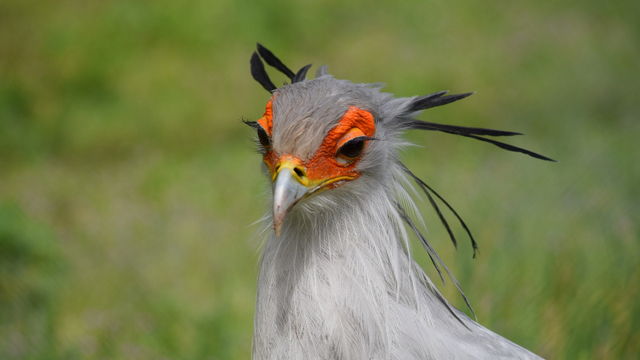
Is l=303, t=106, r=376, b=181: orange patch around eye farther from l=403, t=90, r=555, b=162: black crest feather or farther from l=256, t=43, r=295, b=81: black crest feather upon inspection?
l=256, t=43, r=295, b=81: black crest feather

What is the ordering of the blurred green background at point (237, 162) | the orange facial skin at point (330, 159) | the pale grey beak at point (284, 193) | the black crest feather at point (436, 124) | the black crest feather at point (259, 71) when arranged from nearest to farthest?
the pale grey beak at point (284, 193) < the orange facial skin at point (330, 159) < the black crest feather at point (436, 124) < the black crest feather at point (259, 71) < the blurred green background at point (237, 162)

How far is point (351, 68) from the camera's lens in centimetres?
652

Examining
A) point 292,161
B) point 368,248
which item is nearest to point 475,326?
point 368,248

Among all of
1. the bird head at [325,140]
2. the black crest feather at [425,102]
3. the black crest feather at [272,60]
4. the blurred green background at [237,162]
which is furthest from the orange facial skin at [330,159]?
the black crest feather at [272,60]

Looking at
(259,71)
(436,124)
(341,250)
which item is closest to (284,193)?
(341,250)

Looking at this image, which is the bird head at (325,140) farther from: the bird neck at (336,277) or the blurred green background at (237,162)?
the blurred green background at (237,162)

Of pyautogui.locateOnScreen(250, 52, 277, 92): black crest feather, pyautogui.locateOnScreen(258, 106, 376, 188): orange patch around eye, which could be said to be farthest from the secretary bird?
pyautogui.locateOnScreen(250, 52, 277, 92): black crest feather

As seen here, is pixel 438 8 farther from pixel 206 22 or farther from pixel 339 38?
pixel 206 22

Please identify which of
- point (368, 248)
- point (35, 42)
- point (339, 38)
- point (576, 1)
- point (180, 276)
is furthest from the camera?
point (576, 1)

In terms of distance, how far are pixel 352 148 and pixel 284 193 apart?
0.94 ft

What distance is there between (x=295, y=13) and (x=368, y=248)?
19.1ft

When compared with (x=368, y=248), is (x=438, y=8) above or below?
above

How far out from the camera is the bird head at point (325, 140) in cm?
146

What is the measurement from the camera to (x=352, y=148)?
154 cm
